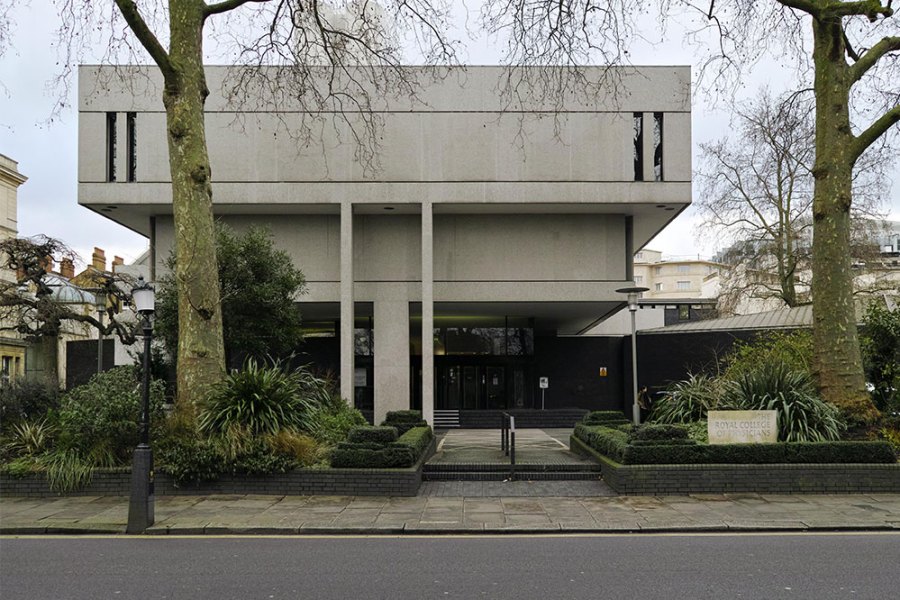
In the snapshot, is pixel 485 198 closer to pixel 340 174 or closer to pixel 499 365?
pixel 340 174

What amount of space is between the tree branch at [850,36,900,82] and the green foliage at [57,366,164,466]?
14.9 metres

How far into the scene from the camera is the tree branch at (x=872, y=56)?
14539mm

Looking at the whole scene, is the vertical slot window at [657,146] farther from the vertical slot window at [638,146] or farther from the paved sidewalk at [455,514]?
the paved sidewalk at [455,514]

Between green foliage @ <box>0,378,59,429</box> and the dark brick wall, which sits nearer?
green foliage @ <box>0,378,59,429</box>

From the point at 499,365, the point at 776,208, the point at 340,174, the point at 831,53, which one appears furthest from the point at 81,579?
the point at 776,208

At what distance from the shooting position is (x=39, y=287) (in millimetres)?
25188

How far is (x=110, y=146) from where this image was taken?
80.7 feet

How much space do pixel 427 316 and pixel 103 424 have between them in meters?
13.3

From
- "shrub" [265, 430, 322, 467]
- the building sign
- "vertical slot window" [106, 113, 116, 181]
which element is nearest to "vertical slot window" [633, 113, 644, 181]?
the building sign

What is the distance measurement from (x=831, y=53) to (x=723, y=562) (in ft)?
36.7

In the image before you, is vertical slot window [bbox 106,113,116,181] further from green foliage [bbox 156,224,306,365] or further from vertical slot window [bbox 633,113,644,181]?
vertical slot window [bbox 633,113,644,181]

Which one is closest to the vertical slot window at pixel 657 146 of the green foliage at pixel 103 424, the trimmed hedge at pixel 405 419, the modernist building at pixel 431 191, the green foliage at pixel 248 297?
the modernist building at pixel 431 191

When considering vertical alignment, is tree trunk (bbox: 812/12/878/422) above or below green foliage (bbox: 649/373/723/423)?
above

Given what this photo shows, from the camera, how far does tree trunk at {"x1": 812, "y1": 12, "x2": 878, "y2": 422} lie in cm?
1411
